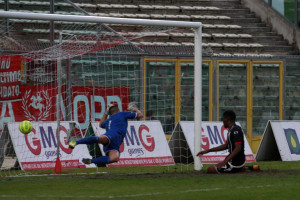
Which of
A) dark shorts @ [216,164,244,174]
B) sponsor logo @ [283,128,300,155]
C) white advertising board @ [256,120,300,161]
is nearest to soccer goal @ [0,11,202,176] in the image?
dark shorts @ [216,164,244,174]

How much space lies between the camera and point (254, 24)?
94.1 ft

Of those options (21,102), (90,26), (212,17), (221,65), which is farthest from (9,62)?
(212,17)

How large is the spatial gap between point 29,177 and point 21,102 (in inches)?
206

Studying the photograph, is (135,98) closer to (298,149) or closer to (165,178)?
(298,149)

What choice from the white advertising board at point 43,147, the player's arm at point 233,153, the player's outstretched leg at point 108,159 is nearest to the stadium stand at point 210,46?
the white advertising board at point 43,147

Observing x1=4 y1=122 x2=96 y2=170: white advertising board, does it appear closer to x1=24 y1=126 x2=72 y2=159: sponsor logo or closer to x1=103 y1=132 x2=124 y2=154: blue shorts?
x1=24 y1=126 x2=72 y2=159: sponsor logo

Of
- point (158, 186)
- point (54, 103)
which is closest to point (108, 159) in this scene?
point (158, 186)

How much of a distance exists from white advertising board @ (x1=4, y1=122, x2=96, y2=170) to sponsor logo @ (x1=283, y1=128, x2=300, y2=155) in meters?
5.43

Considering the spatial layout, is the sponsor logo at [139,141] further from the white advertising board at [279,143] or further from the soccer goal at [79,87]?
the white advertising board at [279,143]

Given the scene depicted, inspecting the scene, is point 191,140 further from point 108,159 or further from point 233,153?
point 108,159

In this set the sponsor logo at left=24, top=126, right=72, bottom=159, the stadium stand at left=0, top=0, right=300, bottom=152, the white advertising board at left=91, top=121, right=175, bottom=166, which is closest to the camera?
the sponsor logo at left=24, top=126, right=72, bottom=159

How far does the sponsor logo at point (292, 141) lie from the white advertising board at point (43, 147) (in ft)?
17.8

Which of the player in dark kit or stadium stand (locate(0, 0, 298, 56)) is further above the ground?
stadium stand (locate(0, 0, 298, 56))

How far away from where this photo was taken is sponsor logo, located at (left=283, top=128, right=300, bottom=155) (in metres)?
18.2
